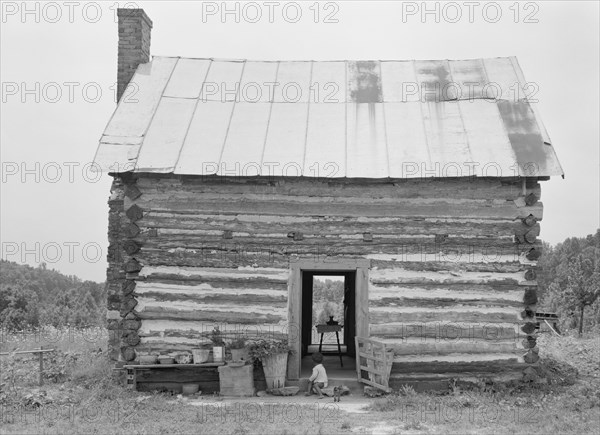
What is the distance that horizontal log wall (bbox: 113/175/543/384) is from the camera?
1240cm

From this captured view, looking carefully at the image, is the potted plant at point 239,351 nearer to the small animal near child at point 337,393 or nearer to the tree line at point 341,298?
the small animal near child at point 337,393

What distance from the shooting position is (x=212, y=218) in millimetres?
12633

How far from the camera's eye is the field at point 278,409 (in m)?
9.31

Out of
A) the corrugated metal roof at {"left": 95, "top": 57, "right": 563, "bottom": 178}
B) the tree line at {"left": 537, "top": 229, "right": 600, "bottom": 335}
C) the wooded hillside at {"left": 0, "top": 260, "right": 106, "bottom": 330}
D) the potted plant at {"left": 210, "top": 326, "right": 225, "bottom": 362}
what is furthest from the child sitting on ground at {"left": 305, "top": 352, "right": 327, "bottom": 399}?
the wooded hillside at {"left": 0, "top": 260, "right": 106, "bottom": 330}

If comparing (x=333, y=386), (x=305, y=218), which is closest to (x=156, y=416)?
(x=333, y=386)

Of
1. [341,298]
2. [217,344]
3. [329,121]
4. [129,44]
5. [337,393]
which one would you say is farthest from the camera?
[341,298]

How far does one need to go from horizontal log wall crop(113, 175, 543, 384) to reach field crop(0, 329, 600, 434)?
3.02ft

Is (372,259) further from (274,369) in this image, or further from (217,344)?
(217,344)

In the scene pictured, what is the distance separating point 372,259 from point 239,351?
110 inches

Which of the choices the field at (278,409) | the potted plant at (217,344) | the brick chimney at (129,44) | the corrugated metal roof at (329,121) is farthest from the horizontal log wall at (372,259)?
the brick chimney at (129,44)

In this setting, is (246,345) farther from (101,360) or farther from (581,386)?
(581,386)

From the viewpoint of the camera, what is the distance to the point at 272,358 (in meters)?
12.0

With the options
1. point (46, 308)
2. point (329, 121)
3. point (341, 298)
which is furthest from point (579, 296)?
point (46, 308)

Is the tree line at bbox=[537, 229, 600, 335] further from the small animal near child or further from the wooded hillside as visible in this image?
the wooded hillside
